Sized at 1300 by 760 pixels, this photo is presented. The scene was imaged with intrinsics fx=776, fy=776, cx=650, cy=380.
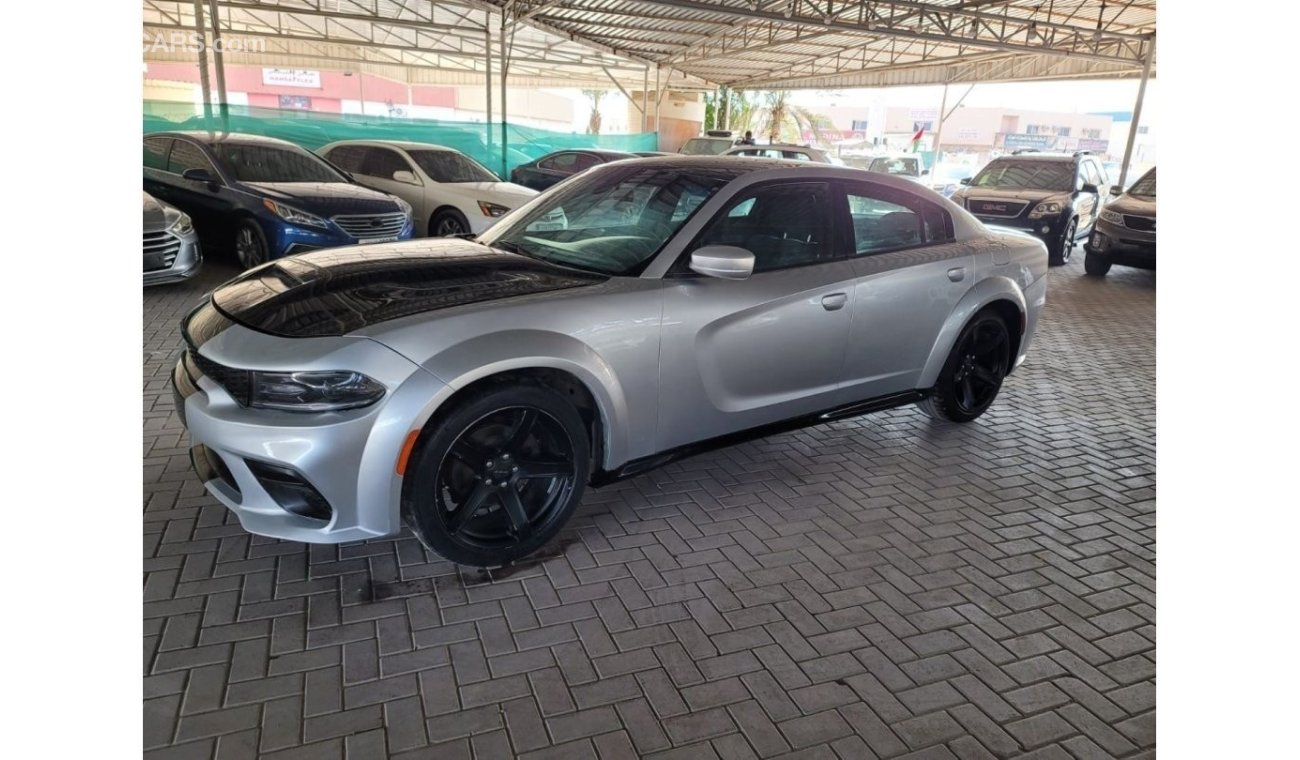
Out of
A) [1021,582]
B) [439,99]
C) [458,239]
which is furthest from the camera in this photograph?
[439,99]

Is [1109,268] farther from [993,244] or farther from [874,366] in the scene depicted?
[874,366]

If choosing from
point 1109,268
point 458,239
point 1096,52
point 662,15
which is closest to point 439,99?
point 662,15

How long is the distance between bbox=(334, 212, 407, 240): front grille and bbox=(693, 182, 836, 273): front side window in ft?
18.4

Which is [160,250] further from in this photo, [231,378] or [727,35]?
[727,35]

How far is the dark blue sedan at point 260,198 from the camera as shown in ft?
25.5

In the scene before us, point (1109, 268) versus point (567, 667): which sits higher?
point (1109, 268)

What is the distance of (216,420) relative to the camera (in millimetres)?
2680

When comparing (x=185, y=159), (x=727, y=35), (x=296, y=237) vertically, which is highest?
(x=727, y=35)

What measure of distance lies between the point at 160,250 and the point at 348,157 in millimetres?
4152

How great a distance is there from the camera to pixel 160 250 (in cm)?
690

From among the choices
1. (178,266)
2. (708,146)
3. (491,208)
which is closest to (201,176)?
(178,266)

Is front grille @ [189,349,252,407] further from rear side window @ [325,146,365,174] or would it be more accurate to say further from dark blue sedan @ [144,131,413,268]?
rear side window @ [325,146,365,174]

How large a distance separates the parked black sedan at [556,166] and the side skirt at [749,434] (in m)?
10.4

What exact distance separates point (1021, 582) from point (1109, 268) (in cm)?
1036
